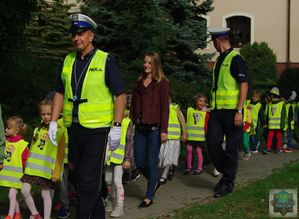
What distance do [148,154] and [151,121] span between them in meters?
0.41

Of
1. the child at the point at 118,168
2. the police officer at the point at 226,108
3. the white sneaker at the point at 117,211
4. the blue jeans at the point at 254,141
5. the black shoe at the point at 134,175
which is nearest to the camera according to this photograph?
the white sneaker at the point at 117,211

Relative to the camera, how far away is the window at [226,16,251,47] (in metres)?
36.4

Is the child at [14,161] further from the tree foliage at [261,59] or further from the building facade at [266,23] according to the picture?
the building facade at [266,23]

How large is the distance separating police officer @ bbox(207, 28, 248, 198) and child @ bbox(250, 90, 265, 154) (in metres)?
5.30

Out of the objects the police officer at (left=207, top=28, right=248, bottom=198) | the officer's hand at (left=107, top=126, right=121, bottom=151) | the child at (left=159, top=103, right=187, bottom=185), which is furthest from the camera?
the child at (left=159, top=103, right=187, bottom=185)

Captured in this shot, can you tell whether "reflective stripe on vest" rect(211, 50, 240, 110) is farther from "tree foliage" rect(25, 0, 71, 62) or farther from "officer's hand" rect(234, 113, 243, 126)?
"tree foliage" rect(25, 0, 71, 62)

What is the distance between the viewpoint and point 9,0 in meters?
10.8

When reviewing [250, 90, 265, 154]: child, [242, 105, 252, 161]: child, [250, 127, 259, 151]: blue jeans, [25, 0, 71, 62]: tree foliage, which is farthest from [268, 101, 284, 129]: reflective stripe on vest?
[25, 0, 71, 62]: tree foliage

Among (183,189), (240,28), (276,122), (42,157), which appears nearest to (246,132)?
(276,122)

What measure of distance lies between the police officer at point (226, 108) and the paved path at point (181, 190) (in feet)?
1.58

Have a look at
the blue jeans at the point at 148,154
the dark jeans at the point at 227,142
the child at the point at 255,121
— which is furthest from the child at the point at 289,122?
the blue jeans at the point at 148,154

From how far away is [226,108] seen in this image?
7867mm

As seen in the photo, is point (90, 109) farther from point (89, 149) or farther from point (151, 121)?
point (151, 121)

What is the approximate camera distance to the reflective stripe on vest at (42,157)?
6551 mm
